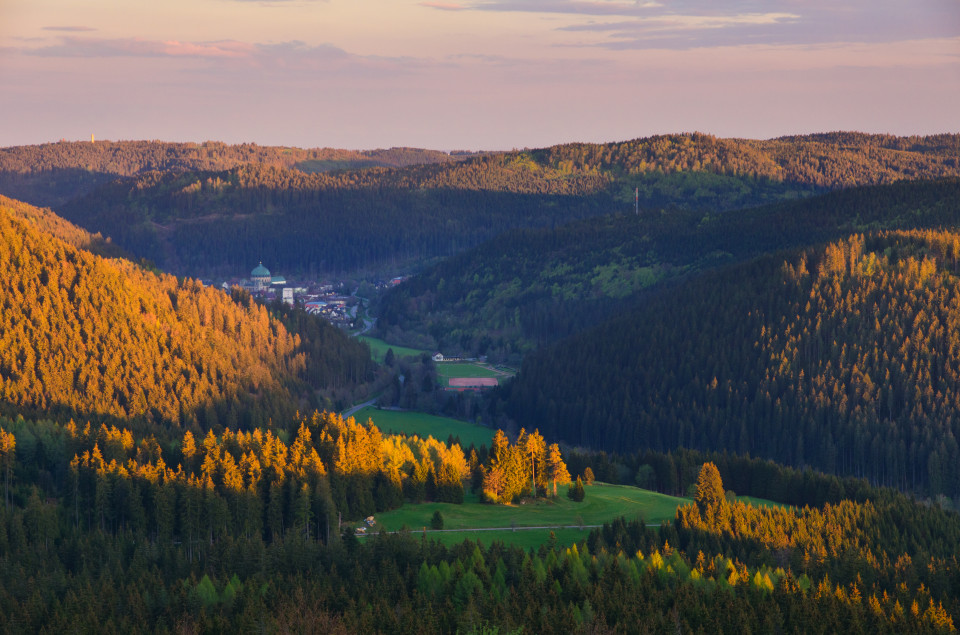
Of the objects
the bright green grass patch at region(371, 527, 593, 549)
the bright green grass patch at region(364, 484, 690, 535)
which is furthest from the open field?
the bright green grass patch at region(371, 527, 593, 549)

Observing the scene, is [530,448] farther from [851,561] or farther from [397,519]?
[851,561]

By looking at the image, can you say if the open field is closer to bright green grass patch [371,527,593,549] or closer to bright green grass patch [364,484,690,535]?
bright green grass patch [364,484,690,535]

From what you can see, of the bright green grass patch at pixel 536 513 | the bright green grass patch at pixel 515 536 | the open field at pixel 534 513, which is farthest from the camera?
the bright green grass patch at pixel 536 513

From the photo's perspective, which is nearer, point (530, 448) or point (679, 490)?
point (530, 448)

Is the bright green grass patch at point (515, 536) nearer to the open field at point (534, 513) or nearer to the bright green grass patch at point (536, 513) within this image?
the open field at point (534, 513)

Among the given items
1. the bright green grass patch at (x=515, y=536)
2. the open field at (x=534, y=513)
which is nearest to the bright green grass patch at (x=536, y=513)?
the open field at (x=534, y=513)

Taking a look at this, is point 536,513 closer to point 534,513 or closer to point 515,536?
point 534,513

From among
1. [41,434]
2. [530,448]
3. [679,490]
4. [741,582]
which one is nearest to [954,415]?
[679,490]

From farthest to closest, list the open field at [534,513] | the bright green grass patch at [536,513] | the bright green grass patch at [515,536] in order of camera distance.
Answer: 1. the bright green grass patch at [536,513]
2. the open field at [534,513]
3. the bright green grass patch at [515,536]
